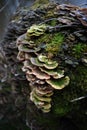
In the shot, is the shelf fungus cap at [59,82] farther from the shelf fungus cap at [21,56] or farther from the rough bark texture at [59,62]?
the shelf fungus cap at [21,56]

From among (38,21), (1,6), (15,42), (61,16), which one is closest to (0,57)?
(15,42)

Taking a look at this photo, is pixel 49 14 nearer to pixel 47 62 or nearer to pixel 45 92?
pixel 47 62

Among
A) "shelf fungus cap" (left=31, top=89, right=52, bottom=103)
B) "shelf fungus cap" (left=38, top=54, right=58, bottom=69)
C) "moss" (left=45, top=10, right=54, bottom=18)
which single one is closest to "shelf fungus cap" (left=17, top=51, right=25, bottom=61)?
"shelf fungus cap" (left=38, top=54, right=58, bottom=69)

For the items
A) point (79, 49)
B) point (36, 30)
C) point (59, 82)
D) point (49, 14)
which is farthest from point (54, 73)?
point (49, 14)

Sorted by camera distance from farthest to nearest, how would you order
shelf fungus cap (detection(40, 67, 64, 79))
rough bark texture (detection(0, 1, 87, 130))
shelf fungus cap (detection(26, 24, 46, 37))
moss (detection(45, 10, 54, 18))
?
moss (detection(45, 10, 54, 18))
shelf fungus cap (detection(26, 24, 46, 37))
rough bark texture (detection(0, 1, 87, 130))
shelf fungus cap (detection(40, 67, 64, 79))

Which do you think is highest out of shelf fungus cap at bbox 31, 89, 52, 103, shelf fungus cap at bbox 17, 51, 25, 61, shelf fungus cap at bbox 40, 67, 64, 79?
shelf fungus cap at bbox 17, 51, 25, 61

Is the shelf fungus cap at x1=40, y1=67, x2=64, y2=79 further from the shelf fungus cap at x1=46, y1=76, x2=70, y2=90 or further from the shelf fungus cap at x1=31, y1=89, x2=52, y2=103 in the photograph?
the shelf fungus cap at x1=31, y1=89, x2=52, y2=103

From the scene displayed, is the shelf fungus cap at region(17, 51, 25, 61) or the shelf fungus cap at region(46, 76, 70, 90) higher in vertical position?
the shelf fungus cap at region(17, 51, 25, 61)
